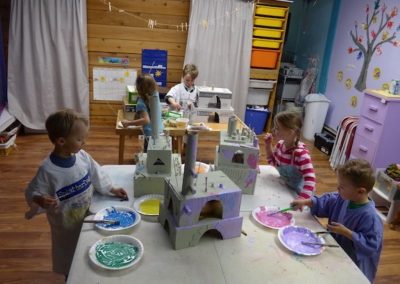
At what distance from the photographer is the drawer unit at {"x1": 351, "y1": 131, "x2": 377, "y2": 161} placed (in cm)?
335

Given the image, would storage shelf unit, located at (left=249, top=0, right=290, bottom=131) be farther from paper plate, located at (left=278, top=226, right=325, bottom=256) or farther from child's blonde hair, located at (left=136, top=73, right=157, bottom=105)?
paper plate, located at (left=278, top=226, right=325, bottom=256)

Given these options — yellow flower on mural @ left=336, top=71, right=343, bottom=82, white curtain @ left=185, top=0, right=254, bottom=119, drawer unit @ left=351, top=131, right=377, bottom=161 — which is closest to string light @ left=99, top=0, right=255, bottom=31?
white curtain @ left=185, top=0, right=254, bottom=119

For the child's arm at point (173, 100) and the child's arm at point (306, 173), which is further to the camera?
the child's arm at point (173, 100)

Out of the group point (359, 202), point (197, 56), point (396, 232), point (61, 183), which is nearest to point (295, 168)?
point (359, 202)

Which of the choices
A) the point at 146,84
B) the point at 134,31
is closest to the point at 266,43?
the point at 134,31

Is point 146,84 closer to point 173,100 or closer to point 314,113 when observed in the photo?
point 173,100

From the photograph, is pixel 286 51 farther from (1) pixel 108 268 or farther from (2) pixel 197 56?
(1) pixel 108 268

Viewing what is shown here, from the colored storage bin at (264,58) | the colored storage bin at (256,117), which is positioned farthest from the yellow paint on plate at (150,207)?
the colored storage bin at (264,58)

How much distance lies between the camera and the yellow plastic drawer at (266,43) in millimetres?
4574

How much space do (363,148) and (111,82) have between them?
3.14 metres

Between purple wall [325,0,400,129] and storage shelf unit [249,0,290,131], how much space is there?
2.53ft

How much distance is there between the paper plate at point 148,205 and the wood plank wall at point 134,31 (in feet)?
10.7

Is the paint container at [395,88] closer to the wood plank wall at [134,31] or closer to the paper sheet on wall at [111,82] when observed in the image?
the wood plank wall at [134,31]

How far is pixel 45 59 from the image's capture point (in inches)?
163
